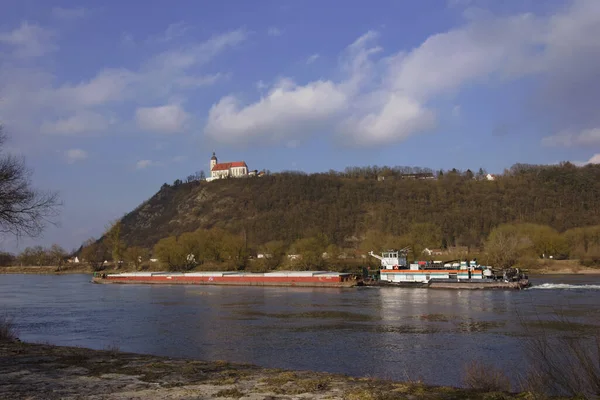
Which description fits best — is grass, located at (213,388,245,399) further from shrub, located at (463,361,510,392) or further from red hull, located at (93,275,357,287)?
red hull, located at (93,275,357,287)

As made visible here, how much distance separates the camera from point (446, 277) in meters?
65.2

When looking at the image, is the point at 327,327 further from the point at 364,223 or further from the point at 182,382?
the point at 364,223

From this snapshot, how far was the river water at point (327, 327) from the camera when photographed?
21.2 metres

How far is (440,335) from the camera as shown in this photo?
2777 cm

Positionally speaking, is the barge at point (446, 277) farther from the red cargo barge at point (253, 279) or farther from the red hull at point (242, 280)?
the red hull at point (242, 280)

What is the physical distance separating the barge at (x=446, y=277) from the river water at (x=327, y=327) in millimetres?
7623

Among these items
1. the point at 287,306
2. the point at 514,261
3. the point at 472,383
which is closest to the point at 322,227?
the point at 514,261

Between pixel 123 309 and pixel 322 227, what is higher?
pixel 322 227

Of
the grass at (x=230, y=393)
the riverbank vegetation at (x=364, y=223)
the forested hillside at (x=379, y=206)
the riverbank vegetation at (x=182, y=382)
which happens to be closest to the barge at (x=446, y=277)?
the riverbank vegetation at (x=364, y=223)

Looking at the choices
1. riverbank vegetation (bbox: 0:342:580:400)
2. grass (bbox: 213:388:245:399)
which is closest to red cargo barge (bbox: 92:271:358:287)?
riverbank vegetation (bbox: 0:342:580:400)

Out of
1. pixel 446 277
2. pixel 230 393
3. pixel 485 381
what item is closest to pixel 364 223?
pixel 446 277

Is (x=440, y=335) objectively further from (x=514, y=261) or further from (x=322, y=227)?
(x=322, y=227)

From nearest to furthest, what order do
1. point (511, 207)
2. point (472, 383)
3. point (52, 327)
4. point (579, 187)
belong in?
point (472, 383) → point (52, 327) → point (511, 207) → point (579, 187)

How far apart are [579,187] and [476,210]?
34602mm
